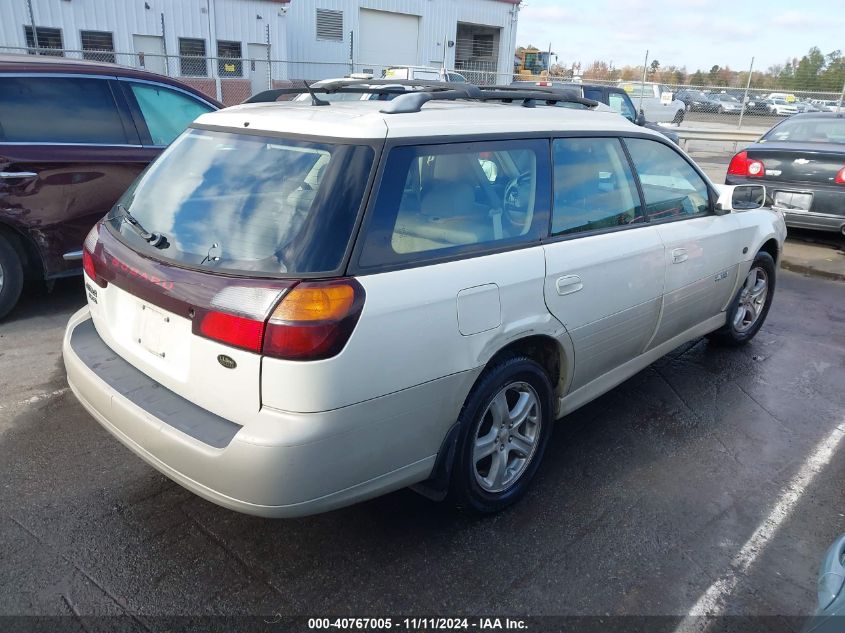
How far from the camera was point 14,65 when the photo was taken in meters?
5.04

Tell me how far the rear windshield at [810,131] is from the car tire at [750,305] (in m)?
4.71

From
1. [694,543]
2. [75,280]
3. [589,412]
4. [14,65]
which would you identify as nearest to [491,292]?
[694,543]

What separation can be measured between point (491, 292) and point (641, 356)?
5.25 feet

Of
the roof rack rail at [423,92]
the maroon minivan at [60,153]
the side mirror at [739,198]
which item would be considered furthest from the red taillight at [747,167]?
the maroon minivan at [60,153]

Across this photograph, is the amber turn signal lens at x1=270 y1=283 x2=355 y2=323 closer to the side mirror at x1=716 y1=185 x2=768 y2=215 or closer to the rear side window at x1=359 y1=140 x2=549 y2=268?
the rear side window at x1=359 y1=140 x2=549 y2=268

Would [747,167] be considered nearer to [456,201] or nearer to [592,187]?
[592,187]

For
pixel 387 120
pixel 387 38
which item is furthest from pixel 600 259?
pixel 387 38

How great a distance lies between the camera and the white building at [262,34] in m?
19.0

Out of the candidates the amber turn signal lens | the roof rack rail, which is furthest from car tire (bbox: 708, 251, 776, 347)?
the amber turn signal lens

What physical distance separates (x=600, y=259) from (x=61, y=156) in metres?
4.12

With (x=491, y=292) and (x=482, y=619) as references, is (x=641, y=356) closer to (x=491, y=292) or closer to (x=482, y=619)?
(x=491, y=292)

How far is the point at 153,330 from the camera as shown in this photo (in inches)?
105

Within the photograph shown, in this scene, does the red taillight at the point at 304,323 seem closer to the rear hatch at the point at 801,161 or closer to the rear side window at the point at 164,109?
the rear side window at the point at 164,109

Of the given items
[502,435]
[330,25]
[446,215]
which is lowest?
[502,435]
